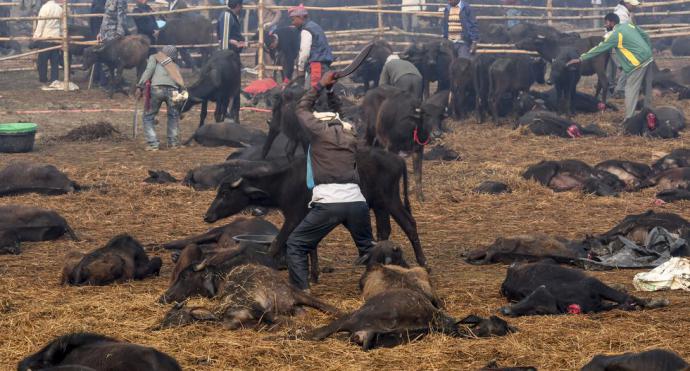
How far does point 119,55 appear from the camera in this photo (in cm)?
2800

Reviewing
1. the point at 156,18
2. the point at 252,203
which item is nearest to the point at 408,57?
the point at 156,18

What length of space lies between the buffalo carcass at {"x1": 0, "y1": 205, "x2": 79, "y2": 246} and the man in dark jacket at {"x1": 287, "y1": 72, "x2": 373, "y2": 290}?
3.98 meters

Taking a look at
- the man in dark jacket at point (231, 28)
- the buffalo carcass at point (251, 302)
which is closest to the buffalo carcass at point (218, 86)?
the man in dark jacket at point (231, 28)

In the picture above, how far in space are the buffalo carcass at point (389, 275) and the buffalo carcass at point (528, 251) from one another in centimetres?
159

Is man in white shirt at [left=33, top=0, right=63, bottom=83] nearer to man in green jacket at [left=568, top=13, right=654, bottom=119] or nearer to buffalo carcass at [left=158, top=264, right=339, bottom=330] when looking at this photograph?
man in green jacket at [left=568, top=13, right=654, bottom=119]

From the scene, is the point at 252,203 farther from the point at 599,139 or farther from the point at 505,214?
the point at 599,139

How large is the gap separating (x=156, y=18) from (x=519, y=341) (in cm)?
2731

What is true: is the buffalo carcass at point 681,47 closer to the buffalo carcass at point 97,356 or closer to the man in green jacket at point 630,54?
the man in green jacket at point 630,54

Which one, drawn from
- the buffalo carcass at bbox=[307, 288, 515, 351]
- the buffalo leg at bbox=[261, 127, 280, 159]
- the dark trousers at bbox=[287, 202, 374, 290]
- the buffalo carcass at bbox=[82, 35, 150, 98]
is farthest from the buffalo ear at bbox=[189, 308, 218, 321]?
the buffalo carcass at bbox=[82, 35, 150, 98]

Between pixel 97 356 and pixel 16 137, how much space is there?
44.4ft

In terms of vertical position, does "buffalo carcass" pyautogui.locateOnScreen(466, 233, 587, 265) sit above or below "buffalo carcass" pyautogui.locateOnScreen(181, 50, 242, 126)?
below

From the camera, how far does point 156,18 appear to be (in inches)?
1315

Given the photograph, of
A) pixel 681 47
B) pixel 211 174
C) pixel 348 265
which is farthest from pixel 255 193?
pixel 681 47

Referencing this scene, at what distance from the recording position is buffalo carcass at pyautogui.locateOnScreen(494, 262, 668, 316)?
8.94m
